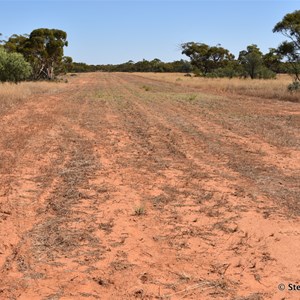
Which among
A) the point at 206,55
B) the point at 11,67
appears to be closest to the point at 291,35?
the point at 11,67

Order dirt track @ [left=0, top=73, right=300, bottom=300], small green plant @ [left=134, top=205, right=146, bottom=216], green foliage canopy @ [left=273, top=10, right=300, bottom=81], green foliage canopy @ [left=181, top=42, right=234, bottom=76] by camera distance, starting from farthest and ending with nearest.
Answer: green foliage canopy @ [left=181, top=42, right=234, bottom=76] → green foliage canopy @ [left=273, top=10, right=300, bottom=81] → small green plant @ [left=134, top=205, right=146, bottom=216] → dirt track @ [left=0, top=73, right=300, bottom=300]

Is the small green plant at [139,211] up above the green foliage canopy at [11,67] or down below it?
below

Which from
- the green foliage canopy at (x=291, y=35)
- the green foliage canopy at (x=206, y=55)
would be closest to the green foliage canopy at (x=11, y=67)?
the green foliage canopy at (x=291, y=35)

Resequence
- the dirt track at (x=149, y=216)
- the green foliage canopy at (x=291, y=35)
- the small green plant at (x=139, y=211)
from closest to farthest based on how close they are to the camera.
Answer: the dirt track at (x=149, y=216) < the small green plant at (x=139, y=211) < the green foliage canopy at (x=291, y=35)

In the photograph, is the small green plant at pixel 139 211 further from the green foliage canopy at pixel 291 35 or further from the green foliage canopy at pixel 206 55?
the green foliage canopy at pixel 206 55

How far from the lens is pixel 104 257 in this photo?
4004 mm

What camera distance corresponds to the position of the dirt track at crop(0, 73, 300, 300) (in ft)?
11.7

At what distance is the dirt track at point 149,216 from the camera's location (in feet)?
11.7

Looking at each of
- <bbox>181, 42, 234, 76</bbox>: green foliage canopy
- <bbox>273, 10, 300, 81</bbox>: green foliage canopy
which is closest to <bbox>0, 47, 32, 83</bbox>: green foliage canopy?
<bbox>273, 10, 300, 81</bbox>: green foliage canopy

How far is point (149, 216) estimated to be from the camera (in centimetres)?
500

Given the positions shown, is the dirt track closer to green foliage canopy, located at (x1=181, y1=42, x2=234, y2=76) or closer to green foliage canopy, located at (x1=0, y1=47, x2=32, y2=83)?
green foliage canopy, located at (x1=0, y1=47, x2=32, y2=83)

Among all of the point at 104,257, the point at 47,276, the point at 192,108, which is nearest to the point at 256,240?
the point at 104,257

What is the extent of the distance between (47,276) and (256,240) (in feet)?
7.32

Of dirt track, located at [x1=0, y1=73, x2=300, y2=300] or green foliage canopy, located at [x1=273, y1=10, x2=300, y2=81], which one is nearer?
dirt track, located at [x1=0, y1=73, x2=300, y2=300]
